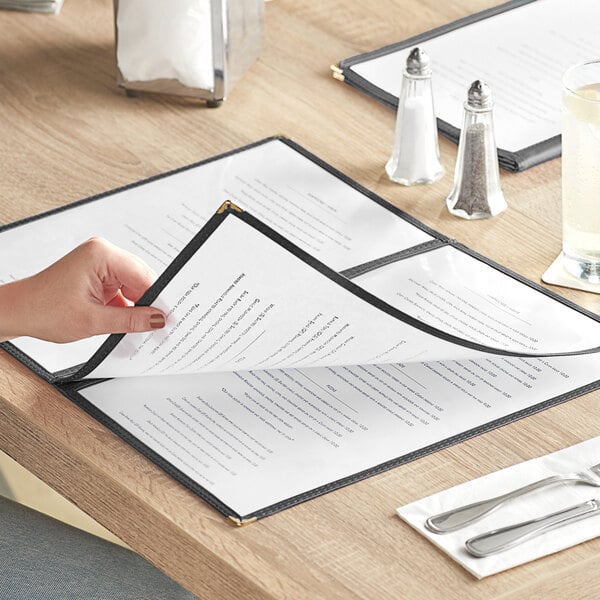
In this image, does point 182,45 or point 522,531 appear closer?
point 522,531

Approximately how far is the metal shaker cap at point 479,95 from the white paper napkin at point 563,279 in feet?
0.53

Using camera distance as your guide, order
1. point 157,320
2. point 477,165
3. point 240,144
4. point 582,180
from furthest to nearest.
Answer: point 240,144 < point 477,165 < point 582,180 < point 157,320

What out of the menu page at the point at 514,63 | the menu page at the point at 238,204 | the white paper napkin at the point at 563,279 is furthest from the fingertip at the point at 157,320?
the menu page at the point at 514,63

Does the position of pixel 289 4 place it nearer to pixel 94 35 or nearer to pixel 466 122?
pixel 94 35

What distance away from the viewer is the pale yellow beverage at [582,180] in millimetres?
1104

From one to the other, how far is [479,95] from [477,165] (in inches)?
2.5

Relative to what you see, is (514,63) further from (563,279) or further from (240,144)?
(563,279)

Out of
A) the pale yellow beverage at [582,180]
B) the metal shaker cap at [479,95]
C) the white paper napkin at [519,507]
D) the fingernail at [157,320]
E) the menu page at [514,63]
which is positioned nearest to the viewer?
the white paper napkin at [519,507]

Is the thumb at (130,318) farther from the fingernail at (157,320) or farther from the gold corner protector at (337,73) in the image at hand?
the gold corner protector at (337,73)

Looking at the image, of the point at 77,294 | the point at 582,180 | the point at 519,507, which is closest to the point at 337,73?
the point at 582,180

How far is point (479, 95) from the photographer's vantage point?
1.22 m

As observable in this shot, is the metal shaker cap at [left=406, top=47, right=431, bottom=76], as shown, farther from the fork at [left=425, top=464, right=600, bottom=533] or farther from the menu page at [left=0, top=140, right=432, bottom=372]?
the fork at [left=425, top=464, right=600, bottom=533]

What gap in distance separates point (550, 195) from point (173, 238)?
1.18ft

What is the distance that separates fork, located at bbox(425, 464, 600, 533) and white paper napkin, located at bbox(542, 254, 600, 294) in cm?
24
